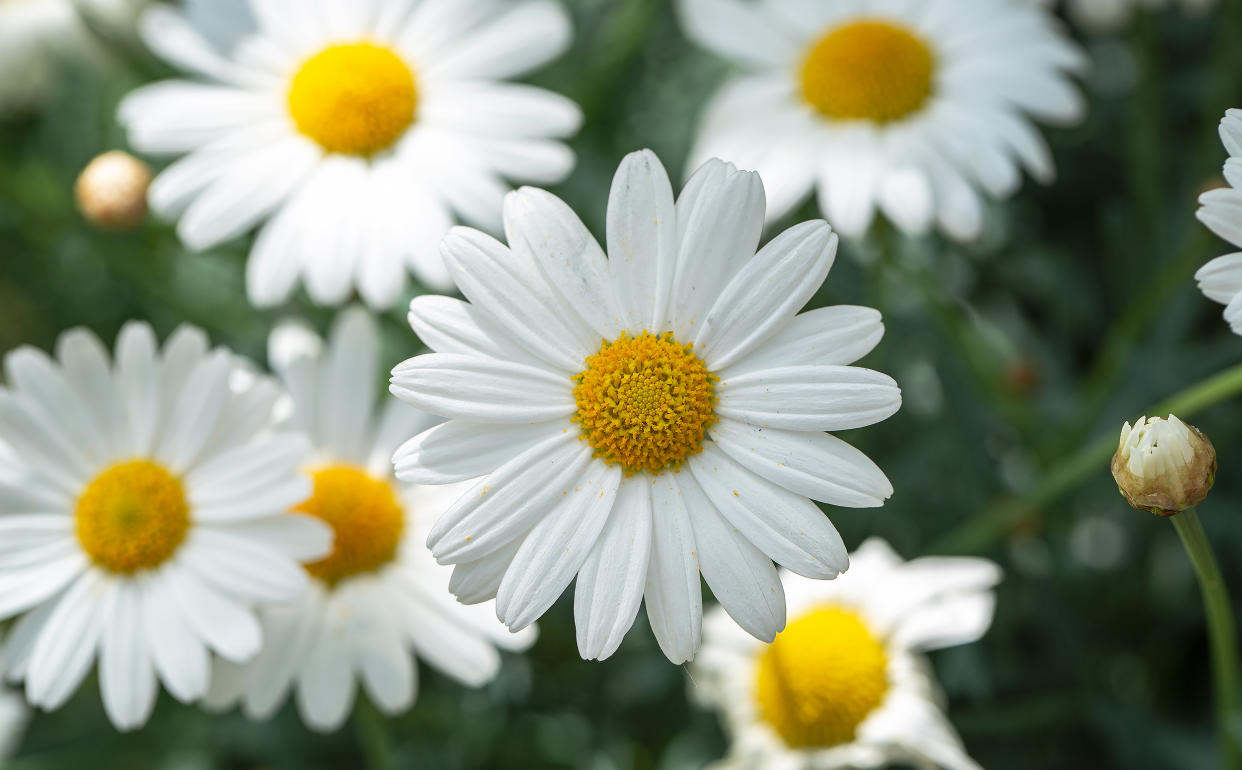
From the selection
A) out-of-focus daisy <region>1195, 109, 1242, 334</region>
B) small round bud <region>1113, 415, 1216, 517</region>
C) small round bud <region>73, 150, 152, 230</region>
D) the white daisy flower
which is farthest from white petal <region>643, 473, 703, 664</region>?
small round bud <region>73, 150, 152, 230</region>

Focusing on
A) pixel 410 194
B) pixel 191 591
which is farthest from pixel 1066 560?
pixel 191 591

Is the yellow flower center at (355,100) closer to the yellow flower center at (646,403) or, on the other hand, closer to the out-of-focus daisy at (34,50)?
the yellow flower center at (646,403)

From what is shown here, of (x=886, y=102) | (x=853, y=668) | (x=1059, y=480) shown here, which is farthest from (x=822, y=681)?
(x=886, y=102)

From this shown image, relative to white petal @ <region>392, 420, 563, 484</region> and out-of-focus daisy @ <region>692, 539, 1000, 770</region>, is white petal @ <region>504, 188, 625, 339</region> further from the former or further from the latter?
out-of-focus daisy @ <region>692, 539, 1000, 770</region>

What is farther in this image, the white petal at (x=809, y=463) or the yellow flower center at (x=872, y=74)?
the yellow flower center at (x=872, y=74)

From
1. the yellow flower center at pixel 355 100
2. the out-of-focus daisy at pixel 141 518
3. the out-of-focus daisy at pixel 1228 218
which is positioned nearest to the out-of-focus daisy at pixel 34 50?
the yellow flower center at pixel 355 100

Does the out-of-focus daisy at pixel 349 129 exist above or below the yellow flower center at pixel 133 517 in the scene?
above
